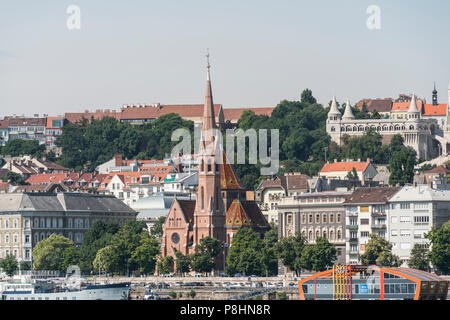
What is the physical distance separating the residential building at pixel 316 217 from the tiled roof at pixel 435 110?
81723mm

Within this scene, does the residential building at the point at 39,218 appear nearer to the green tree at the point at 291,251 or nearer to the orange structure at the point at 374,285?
the green tree at the point at 291,251

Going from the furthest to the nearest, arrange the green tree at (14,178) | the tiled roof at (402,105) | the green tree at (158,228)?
the tiled roof at (402,105) → the green tree at (14,178) → the green tree at (158,228)

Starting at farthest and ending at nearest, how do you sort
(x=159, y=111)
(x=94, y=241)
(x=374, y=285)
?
(x=159, y=111)
(x=94, y=241)
(x=374, y=285)

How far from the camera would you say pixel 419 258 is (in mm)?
84188

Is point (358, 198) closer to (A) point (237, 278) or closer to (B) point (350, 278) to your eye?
(A) point (237, 278)

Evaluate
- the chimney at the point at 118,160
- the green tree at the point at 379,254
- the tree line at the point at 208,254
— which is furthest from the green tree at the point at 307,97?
the green tree at the point at 379,254

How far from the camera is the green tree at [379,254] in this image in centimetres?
8474

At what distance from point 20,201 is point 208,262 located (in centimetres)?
2108

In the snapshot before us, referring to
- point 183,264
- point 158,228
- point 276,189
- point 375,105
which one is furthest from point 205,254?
point 375,105

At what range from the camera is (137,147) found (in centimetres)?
16975

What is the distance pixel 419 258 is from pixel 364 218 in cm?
894

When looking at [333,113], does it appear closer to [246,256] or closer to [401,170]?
[401,170]
